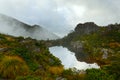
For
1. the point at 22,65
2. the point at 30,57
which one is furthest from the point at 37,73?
the point at 30,57

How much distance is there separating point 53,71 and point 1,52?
6.41 meters

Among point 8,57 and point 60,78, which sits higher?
point 8,57

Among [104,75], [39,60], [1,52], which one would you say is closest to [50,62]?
[39,60]

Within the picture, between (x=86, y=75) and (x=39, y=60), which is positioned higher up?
(x=39, y=60)

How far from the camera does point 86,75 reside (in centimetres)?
3444

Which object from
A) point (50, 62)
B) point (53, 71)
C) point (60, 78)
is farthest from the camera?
point (50, 62)

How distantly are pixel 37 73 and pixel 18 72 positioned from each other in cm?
196

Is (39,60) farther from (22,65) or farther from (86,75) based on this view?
(86,75)

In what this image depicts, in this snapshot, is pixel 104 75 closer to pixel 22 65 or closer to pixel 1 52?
pixel 22 65

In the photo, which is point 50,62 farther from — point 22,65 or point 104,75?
point 104,75

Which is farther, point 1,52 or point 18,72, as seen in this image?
point 1,52

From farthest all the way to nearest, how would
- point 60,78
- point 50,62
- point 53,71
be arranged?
point 50,62
point 53,71
point 60,78

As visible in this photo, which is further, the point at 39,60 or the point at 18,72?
the point at 39,60

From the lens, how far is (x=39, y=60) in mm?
41281
